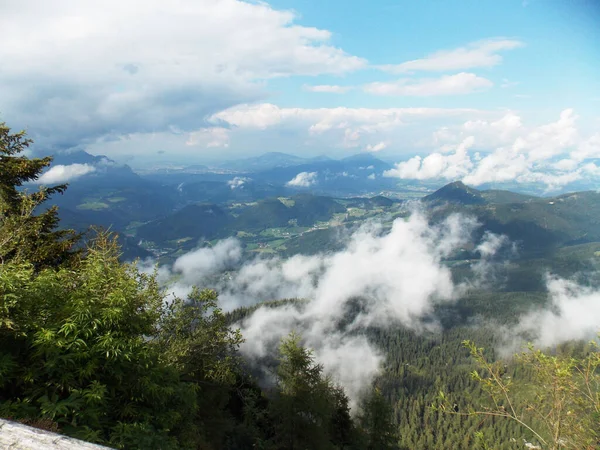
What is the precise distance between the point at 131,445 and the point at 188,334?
1264 cm

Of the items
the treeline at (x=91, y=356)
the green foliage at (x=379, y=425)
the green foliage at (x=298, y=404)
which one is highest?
the treeline at (x=91, y=356)

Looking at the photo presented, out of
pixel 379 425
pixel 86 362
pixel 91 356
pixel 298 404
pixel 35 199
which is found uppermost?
pixel 35 199

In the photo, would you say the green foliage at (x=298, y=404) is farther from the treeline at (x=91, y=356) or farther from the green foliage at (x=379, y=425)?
the treeline at (x=91, y=356)

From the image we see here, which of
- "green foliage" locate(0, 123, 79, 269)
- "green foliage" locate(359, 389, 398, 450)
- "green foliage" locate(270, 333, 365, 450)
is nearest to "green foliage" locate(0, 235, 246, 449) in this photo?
"green foliage" locate(0, 123, 79, 269)

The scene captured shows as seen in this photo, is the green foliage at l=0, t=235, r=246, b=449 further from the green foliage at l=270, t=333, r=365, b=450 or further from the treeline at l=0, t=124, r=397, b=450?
the green foliage at l=270, t=333, r=365, b=450

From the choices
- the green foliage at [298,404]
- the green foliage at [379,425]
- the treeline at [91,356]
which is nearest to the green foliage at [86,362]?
the treeline at [91,356]

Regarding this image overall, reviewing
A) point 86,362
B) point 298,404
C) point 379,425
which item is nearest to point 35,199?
point 86,362

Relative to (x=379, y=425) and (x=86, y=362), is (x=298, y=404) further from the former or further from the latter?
(x=86, y=362)

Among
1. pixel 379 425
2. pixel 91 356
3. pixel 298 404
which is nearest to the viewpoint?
pixel 91 356

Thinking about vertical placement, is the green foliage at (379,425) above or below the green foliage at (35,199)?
below

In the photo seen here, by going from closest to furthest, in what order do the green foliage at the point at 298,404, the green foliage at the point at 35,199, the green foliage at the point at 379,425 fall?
the green foliage at the point at 35,199 → the green foliage at the point at 298,404 → the green foliage at the point at 379,425

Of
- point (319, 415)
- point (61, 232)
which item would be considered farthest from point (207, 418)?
point (61, 232)

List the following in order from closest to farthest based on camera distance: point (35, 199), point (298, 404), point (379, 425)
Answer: point (35, 199) → point (298, 404) → point (379, 425)

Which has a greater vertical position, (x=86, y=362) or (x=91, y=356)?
(x=91, y=356)
